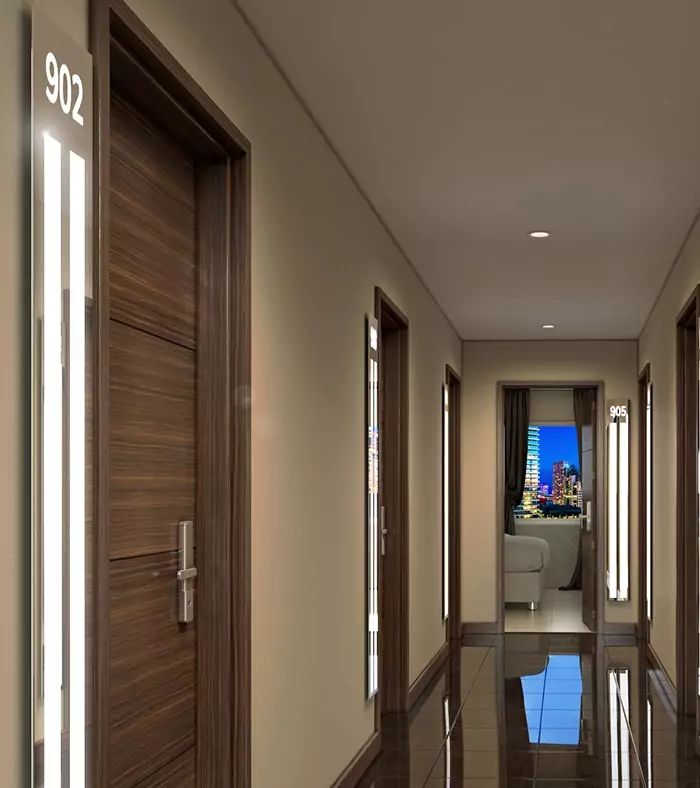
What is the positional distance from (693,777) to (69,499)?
163 inches

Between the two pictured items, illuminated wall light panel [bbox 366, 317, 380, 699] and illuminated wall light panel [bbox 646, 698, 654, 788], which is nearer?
illuminated wall light panel [bbox 646, 698, 654, 788]

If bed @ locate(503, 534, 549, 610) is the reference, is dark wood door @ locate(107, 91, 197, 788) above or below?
above

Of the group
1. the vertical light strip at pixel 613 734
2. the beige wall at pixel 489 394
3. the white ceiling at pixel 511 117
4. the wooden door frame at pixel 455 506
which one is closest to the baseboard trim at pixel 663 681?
the vertical light strip at pixel 613 734

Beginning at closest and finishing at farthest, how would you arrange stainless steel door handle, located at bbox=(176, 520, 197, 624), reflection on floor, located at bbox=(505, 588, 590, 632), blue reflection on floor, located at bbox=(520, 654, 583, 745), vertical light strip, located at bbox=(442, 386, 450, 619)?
stainless steel door handle, located at bbox=(176, 520, 197, 624)
blue reflection on floor, located at bbox=(520, 654, 583, 745)
vertical light strip, located at bbox=(442, 386, 450, 619)
reflection on floor, located at bbox=(505, 588, 590, 632)

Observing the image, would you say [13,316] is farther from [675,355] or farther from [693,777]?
[675,355]

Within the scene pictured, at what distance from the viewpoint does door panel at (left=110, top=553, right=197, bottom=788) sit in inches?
100

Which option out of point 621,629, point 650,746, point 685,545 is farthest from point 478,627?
point 650,746

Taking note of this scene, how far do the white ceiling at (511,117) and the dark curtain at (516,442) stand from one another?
8043 mm

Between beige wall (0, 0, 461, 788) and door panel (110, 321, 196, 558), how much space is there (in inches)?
15.1

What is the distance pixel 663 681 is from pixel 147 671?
568 cm

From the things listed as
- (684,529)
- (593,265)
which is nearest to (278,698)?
(684,529)

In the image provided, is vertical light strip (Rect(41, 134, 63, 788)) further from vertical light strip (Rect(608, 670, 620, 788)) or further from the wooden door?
the wooden door

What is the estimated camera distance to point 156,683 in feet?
9.16

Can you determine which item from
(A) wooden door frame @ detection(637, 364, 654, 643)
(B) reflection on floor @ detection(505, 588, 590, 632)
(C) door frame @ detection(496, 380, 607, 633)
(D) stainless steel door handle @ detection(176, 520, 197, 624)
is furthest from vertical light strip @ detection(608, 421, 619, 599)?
(D) stainless steel door handle @ detection(176, 520, 197, 624)
